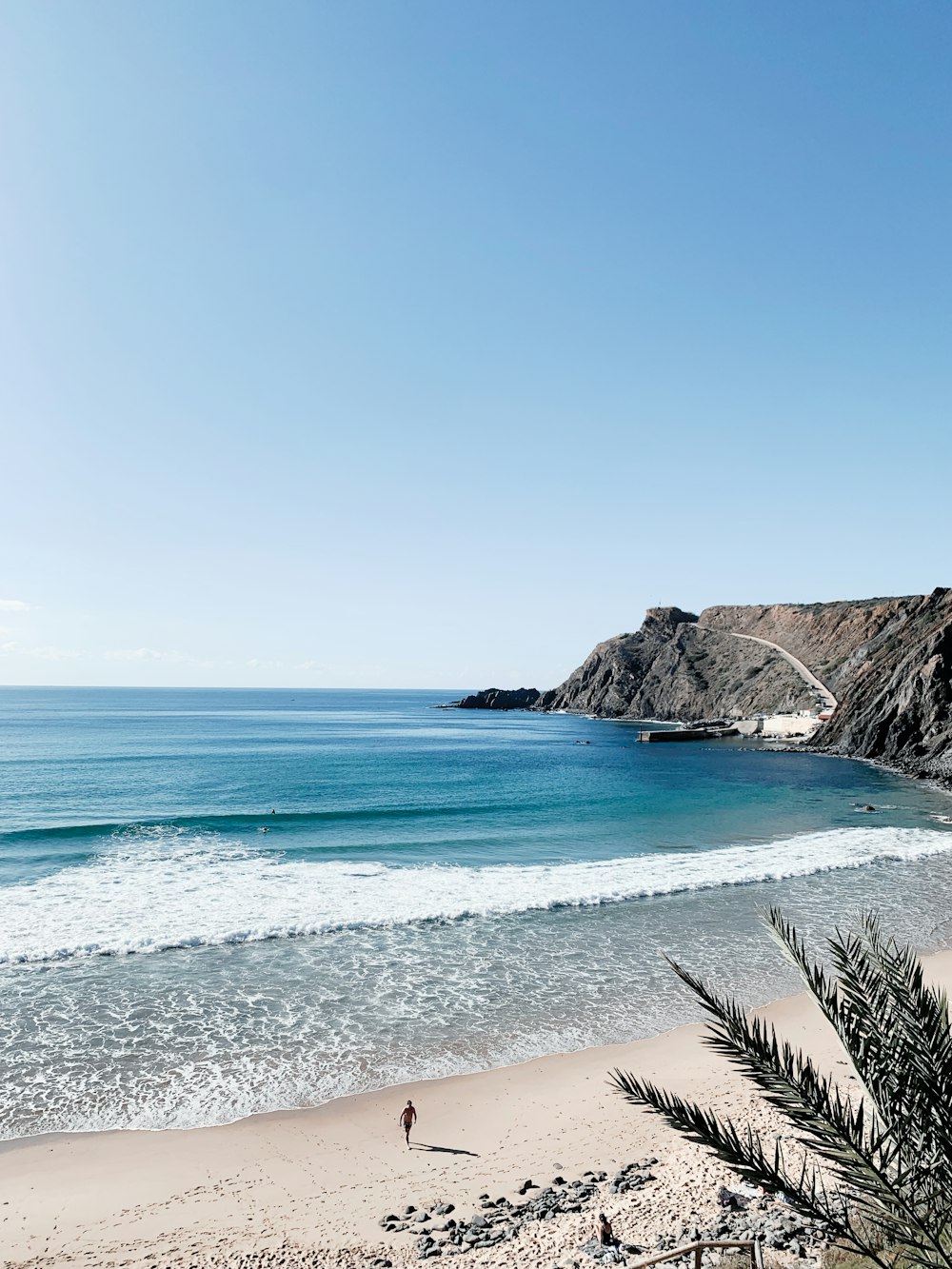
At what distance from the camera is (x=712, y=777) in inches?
2226

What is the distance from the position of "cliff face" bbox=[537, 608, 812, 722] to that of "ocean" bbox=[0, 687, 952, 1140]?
49.9 metres

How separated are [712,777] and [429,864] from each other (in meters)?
33.1

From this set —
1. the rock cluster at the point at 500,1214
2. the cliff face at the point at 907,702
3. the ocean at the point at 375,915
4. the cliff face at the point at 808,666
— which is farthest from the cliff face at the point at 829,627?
the rock cluster at the point at 500,1214

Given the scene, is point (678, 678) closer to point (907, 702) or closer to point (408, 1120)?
point (907, 702)

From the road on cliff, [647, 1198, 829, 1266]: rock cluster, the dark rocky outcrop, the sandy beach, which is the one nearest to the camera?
[647, 1198, 829, 1266]: rock cluster

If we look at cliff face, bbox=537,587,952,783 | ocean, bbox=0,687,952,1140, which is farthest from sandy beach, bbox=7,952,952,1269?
cliff face, bbox=537,587,952,783

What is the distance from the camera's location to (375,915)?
940 inches

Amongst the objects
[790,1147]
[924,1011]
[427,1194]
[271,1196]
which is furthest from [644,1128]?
[924,1011]

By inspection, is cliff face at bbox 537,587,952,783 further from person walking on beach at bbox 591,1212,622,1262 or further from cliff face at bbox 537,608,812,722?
person walking on beach at bbox 591,1212,622,1262

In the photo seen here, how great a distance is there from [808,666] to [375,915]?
92076mm

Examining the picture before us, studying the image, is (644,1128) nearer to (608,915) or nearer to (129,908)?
(608,915)

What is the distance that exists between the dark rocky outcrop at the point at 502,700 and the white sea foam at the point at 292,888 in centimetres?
13411

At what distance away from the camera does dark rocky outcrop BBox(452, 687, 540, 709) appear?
169000mm

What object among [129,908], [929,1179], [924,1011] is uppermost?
[924,1011]
